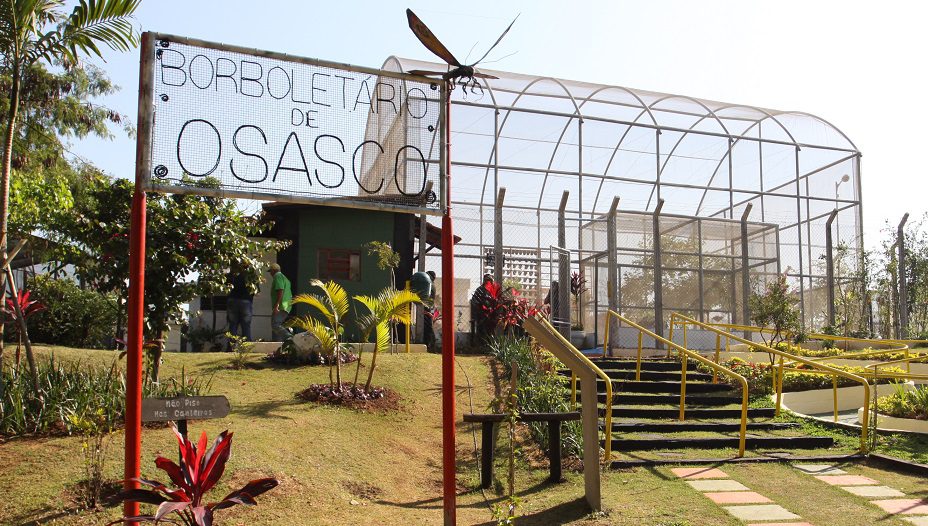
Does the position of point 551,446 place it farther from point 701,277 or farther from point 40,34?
point 701,277

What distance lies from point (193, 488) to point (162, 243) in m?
4.25

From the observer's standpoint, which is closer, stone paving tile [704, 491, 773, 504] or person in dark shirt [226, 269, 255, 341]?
stone paving tile [704, 491, 773, 504]

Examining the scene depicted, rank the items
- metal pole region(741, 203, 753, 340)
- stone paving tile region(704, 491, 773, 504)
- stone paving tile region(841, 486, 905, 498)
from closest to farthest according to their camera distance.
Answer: stone paving tile region(704, 491, 773, 504), stone paving tile region(841, 486, 905, 498), metal pole region(741, 203, 753, 340)

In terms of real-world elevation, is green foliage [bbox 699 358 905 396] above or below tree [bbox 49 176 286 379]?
below

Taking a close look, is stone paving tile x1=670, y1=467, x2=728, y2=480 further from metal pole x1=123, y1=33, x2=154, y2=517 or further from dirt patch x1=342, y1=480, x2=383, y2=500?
metal pole x1=123, y1=33, x2=154, y2=517

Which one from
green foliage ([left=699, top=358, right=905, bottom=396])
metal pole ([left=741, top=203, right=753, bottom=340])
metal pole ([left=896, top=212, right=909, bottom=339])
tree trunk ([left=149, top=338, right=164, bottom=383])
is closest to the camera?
tree trunk ([left=149, top=338, right=164, bottom=383])

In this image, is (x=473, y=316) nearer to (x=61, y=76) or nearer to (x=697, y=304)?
(x=697, y=304)

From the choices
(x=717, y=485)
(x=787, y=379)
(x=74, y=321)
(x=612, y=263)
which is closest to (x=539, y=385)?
(x=717, y=485)

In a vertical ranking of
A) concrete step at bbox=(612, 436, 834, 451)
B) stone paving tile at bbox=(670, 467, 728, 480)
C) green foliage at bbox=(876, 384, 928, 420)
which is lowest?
stone paving tile at bbox=(670, 467, 728, 480)

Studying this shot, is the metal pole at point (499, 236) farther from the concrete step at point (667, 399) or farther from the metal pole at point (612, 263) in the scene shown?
the concrete step at point (667, 399)

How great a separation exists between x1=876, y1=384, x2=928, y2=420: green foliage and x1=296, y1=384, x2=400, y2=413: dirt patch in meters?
6.63

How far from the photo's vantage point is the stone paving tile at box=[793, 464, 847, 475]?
26.4ft

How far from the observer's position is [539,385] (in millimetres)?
10031

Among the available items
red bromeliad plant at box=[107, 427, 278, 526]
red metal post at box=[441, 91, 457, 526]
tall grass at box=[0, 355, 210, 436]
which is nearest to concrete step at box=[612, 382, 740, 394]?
red metal post at box=[441, 91, 457, 526]
